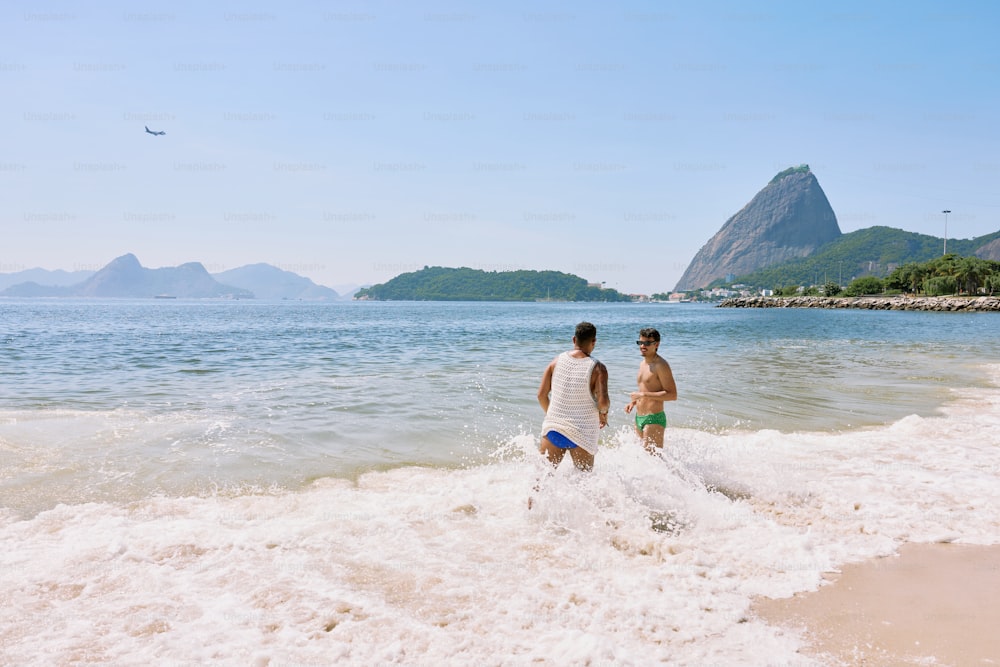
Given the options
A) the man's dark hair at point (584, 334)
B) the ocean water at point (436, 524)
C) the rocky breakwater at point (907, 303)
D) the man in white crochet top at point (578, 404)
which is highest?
the rocky breakwater at point (907, 303)

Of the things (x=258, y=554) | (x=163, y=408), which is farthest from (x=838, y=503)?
(x=163, y=408)

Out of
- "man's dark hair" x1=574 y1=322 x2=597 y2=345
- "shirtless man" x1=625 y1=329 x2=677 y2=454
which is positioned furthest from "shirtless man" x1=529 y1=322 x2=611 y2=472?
"shirtless man" x1=625 y1=329 x2=677 y2=454

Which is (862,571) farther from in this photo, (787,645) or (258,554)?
(258,554)

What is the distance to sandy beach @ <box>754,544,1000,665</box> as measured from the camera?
3.48 m

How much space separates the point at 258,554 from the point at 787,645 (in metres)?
4.11

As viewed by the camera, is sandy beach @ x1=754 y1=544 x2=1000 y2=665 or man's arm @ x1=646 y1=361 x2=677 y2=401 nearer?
sandy beach @ x1=754 y1=544 x2=1000 y2=665

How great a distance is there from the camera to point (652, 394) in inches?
270

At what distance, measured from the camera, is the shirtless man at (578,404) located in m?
5.76

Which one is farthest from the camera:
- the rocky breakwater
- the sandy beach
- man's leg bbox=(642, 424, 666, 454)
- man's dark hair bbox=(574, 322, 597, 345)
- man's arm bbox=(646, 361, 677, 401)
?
the rocky breakwater

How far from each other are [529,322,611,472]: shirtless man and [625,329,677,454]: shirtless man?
1.17 metres

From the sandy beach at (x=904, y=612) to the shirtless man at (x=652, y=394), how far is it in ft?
8.30

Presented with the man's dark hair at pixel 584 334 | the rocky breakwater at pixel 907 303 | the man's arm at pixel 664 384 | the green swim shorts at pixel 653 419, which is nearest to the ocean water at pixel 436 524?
the green swim shorts at pixel 653 419

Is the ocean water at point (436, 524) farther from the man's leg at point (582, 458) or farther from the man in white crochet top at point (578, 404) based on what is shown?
the man in white crochet top at point (578, 404)

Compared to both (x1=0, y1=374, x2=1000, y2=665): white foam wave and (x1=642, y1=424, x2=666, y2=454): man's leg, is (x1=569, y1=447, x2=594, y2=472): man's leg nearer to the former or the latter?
(x1=0, y1=374, x2=1000, y2=665): white foam wave
